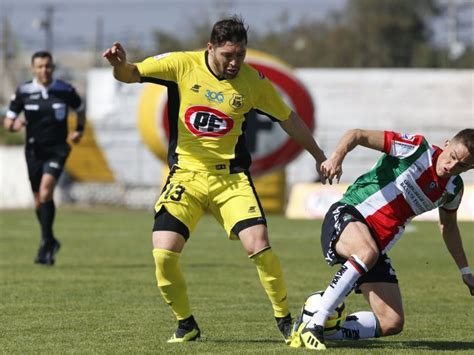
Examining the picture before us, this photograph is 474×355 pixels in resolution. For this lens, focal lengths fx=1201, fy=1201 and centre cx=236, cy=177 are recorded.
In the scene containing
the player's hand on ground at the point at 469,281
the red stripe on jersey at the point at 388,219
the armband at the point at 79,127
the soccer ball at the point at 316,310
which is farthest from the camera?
the armband at the point at 79,127

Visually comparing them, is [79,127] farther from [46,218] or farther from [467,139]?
[467,139]

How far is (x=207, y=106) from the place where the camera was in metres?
8.05

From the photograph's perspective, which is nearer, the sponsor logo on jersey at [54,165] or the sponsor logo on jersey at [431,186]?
the sponsor logo on jersey at [431,186]

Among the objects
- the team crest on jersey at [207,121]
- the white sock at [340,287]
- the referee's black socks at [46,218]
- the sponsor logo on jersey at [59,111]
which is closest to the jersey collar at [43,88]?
the sponsor logo on jersey at [59,111]

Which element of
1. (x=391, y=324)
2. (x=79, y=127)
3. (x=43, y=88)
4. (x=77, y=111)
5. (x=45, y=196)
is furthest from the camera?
(x=79, y=127)

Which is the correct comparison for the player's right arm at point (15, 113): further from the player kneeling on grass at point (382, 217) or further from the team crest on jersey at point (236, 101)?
the player kneeling on grass at point (382, 217)

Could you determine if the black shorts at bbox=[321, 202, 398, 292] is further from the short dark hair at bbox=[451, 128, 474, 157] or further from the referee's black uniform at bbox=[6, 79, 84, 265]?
the referee's black uniform at bbox=[6, 79, 84, 265]

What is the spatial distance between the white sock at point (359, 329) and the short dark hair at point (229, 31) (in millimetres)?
2033

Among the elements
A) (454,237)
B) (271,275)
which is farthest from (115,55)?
(454,237)

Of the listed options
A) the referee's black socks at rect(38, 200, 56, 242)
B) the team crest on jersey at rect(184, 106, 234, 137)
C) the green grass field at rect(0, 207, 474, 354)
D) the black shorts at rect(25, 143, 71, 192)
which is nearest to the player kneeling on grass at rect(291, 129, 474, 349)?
the green grass field at rect(0, 207, 474, 354)

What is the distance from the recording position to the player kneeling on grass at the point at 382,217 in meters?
7.55

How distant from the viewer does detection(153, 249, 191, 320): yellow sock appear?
7.84m

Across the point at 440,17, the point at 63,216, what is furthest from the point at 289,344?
the point at 440,17

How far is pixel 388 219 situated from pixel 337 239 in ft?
1.18
